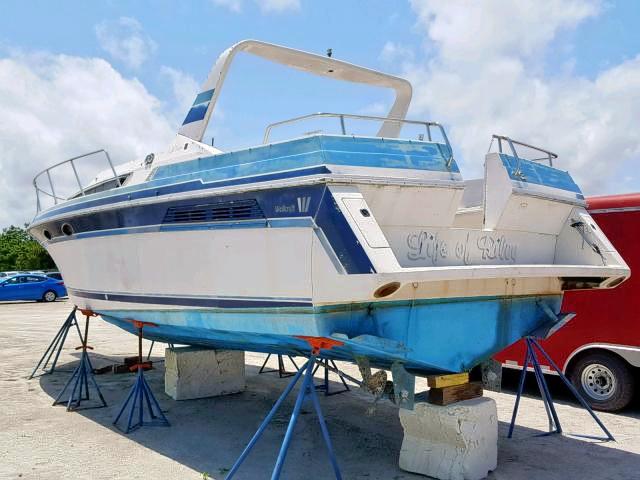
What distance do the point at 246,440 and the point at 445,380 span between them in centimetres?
195

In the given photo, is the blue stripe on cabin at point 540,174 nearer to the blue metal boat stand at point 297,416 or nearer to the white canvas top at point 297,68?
the white canvas top at point 297,68

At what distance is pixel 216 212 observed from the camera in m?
4.50

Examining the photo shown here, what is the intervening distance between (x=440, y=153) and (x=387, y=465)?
95.6 inches

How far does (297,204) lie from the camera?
13.0 ft

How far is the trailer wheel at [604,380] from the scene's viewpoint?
245 inches

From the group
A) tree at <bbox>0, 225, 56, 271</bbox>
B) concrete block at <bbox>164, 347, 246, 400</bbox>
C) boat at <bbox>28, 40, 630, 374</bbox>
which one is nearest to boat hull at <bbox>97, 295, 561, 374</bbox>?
→ boat at <bbox>28, 40, 630, 374</bbox>

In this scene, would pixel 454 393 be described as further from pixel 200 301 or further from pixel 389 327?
pixel 200 301

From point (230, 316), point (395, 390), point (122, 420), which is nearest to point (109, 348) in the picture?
point (122, 420)

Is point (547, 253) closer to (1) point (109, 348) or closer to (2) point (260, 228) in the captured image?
(2) point (260, 228)

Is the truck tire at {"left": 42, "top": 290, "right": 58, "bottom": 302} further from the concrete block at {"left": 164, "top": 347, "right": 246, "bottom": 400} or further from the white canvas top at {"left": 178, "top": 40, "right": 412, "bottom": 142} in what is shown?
the white canvas top at {"left": 178, "top": 40, "right": 412, "bottom": 142}

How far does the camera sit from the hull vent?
426cm

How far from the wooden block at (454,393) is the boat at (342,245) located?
0.15 meters

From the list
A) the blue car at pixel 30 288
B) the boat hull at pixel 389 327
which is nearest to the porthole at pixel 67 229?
the boat hull at pixel 389 327

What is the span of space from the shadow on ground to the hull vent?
1.90 metres
